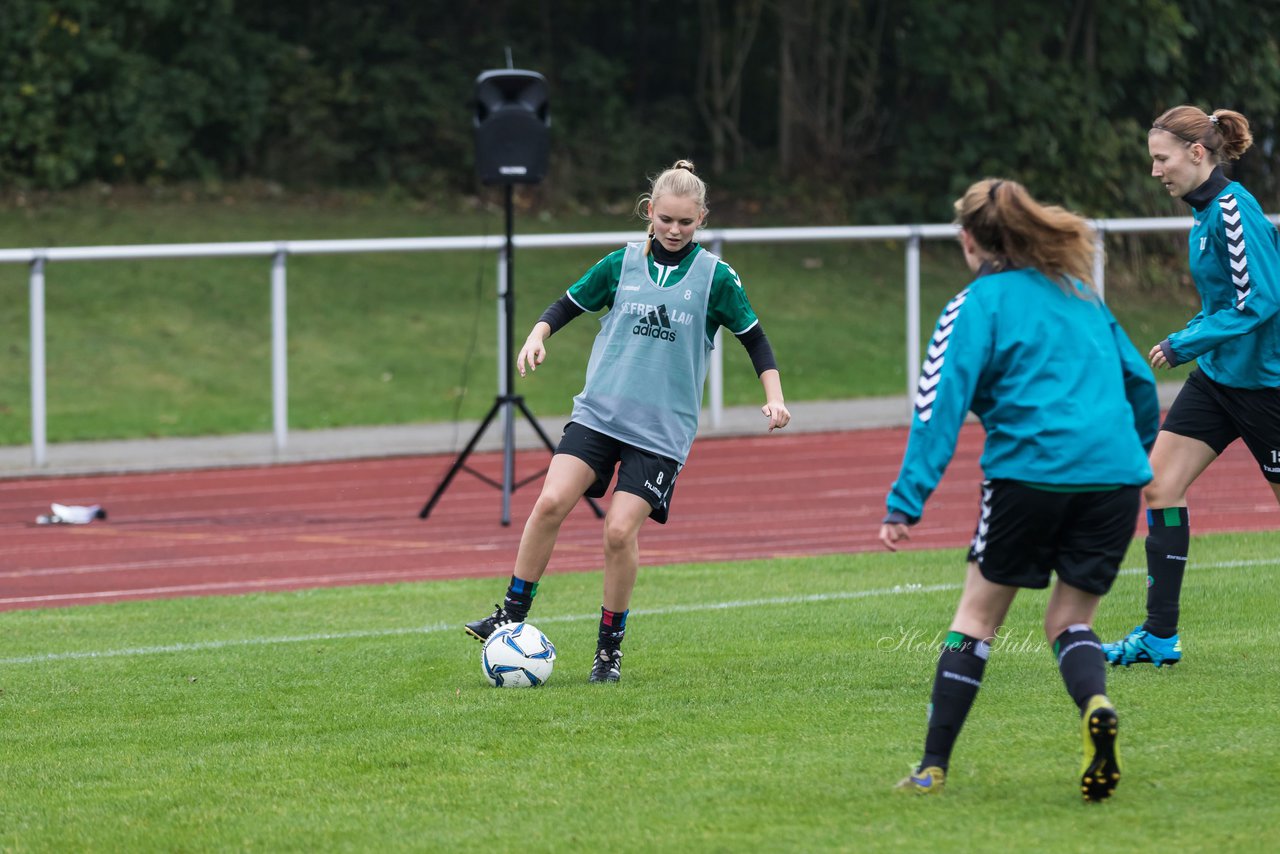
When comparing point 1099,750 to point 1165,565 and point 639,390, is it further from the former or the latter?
point 639,390

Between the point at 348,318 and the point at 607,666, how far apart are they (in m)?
15.6

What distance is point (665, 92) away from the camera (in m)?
29.0

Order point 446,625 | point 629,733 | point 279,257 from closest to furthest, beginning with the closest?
point 629,733, point 446,625, point 279,257

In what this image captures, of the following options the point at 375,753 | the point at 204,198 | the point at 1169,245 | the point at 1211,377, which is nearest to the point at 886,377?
the point at 1169,245

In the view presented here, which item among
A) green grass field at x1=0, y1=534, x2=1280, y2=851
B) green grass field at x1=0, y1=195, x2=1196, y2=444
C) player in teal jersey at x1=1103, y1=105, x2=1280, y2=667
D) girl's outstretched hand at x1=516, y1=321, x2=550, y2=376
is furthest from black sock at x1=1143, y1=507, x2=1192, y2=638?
green grass field at x1=0, y1=195, x2=1196, y2=444

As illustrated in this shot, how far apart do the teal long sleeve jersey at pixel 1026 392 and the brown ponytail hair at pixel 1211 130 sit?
199 centimetres

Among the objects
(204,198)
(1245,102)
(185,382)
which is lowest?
(185,382)

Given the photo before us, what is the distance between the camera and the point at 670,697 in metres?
6.43

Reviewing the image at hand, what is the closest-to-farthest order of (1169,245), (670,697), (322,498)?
(670,697)
(322,498)
(1169,245)

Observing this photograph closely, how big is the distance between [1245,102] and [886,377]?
8.95 m

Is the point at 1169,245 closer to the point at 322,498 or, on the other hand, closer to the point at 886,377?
the point at 886,377

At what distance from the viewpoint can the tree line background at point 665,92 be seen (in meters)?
24.4

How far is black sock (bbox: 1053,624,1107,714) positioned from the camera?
486cm

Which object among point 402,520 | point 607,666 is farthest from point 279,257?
point 607,666
